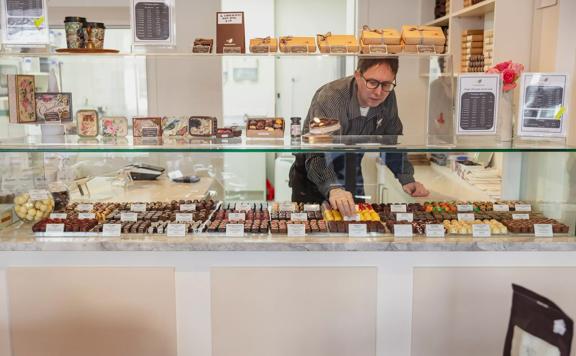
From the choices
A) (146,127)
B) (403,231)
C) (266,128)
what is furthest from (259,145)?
(403,231)

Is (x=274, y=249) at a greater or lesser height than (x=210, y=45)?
lesser

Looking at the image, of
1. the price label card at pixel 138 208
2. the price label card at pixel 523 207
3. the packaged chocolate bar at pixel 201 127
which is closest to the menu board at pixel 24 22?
the packaged chocolate bar at pixel 201 127

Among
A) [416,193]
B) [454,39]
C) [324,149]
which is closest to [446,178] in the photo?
[416,193]

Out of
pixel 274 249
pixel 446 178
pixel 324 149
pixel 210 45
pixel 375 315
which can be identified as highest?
pixel 210 45

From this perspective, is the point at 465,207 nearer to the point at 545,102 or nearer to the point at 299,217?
the point at 545,102

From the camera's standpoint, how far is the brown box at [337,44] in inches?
106

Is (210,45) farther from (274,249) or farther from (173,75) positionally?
(173,75)

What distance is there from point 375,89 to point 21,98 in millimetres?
1778

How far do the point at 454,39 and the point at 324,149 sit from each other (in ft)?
9.29

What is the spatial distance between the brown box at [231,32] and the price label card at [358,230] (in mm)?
1052

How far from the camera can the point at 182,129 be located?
2732 mm

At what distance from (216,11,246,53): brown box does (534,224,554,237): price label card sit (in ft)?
5.32

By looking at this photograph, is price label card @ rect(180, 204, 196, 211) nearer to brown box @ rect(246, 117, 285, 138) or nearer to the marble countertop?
the marble countertop

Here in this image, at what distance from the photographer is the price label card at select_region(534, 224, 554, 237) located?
2.41m
